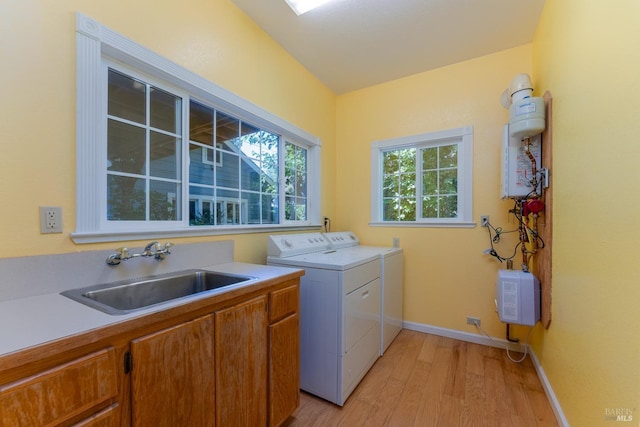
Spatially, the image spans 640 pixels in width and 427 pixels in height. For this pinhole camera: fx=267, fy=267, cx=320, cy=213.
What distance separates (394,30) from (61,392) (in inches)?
110

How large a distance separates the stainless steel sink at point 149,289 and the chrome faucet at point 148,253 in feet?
0.35

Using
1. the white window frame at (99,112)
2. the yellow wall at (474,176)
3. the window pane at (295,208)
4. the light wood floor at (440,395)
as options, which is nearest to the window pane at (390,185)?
the yellow wall at (474,176)

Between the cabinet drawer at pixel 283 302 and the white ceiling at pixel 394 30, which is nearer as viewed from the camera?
the cabinet drawer at pixel 283 302

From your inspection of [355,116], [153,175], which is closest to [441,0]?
[355,116]

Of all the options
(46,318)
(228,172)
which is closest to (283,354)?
(46,318)

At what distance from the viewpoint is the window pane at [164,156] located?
157 centimetres

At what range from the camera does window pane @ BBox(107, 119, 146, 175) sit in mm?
1381

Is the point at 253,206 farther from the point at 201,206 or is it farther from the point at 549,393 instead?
the point at 549,393

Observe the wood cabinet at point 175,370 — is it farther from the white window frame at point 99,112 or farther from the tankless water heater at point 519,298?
the tankless water heater at point 519,298

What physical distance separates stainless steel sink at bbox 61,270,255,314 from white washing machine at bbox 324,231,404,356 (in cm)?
120

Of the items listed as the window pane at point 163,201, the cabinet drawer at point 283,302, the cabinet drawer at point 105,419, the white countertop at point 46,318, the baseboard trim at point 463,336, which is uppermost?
the window pane at point 163,201

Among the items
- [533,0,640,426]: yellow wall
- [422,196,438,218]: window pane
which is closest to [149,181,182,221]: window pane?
[533,0,640,426]: yellow wall

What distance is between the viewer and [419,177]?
291 cm

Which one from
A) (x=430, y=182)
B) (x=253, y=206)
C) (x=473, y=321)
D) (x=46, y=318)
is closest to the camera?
(x=46, y=318)
